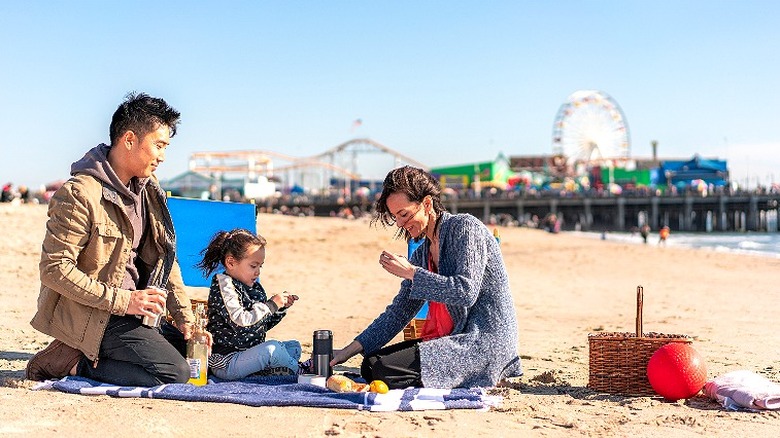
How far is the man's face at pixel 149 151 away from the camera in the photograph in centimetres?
420

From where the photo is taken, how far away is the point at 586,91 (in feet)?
229

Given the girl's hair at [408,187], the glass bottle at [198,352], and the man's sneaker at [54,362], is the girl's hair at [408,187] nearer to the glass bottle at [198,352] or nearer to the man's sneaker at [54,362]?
the glass bottle at [198,352]

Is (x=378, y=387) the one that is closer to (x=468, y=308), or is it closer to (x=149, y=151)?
(x=468, y=308)

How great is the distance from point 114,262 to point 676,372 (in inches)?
107

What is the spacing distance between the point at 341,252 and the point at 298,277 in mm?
6152

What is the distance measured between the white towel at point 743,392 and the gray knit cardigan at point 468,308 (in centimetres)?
99

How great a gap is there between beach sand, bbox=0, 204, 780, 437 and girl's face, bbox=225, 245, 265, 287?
0.87 meters

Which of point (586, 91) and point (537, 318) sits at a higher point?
point (586, 91)

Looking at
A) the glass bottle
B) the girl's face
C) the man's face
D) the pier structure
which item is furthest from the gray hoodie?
the pier structure

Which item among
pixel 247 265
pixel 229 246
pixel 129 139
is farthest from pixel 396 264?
pixel 129 139

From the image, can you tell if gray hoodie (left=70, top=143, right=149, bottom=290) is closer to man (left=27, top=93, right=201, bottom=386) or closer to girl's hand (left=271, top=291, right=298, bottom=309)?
man (left=27, top=93, right=201, bottom=386)

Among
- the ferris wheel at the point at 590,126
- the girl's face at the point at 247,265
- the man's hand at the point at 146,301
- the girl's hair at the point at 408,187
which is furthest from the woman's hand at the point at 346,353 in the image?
the ferris wheel at the point at 590,126

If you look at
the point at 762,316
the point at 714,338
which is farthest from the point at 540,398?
the point at 762,316

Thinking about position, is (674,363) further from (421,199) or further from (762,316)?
(762,316)
